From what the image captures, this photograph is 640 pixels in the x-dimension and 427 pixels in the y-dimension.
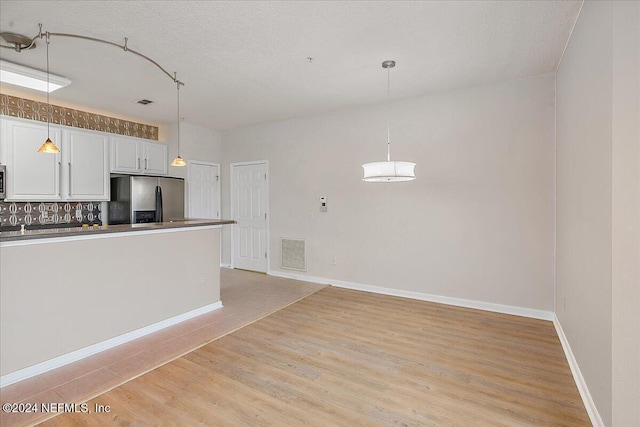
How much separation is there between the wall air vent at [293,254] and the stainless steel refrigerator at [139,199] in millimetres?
1983

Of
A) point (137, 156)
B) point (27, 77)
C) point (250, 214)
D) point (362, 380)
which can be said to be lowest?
point (362, 380)

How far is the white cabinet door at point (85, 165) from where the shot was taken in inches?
172

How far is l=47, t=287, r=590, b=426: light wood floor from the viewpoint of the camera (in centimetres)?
195

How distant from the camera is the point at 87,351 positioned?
2713 mm

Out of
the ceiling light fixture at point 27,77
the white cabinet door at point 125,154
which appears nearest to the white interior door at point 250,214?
the white cabinet door at point 125,154

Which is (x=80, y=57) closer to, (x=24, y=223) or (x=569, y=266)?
(x=24, y=223)

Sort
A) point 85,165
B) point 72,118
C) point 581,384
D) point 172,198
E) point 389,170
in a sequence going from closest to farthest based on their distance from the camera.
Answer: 1. point 581,384
2. point 389,170
3. point 85,165
4. point 72,118
5. point 172,198

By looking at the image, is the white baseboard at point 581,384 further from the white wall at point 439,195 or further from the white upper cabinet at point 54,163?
the white upper cabinet at point 54,163

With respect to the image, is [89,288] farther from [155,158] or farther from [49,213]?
[155,158]

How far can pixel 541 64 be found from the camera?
3.25 meters

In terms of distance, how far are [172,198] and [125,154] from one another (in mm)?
965

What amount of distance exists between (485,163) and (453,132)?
0.56m

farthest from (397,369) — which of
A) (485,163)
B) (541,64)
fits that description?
(541,64)

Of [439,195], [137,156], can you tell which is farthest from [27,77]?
[439,195]
